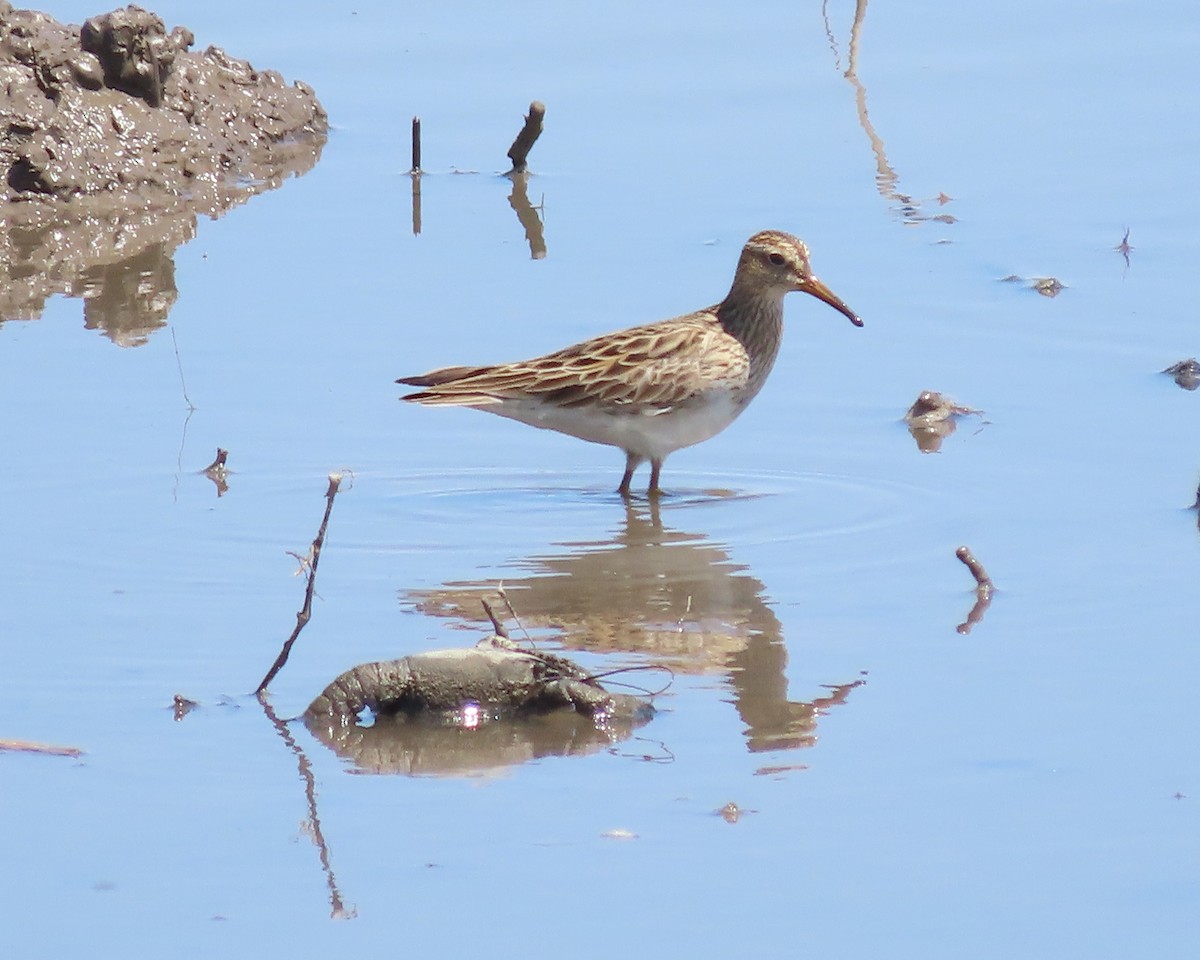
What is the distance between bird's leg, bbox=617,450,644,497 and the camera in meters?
9.09

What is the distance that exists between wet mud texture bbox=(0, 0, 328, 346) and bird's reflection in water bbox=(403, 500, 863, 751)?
3.94 meters

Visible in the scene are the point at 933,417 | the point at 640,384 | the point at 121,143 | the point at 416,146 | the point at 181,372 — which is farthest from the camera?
the point at 416,146

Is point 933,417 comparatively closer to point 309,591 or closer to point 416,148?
point 309,591

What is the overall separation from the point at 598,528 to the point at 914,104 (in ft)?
19.5

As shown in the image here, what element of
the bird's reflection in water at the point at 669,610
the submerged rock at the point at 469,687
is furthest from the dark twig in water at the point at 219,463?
the submerged rock at the point at 469,687

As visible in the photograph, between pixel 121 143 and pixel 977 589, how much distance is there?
6682mm

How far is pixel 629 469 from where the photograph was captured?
29.9 ft

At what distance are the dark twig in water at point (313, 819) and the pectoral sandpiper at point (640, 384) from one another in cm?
281

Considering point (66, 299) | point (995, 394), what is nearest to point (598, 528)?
point (995, 394)

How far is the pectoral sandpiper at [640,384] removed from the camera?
8914mm

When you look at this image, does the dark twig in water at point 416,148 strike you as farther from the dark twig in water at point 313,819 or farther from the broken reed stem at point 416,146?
the dark twig in water at point 313,819

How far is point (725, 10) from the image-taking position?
51.2ft

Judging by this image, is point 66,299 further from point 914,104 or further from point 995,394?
point 914,104

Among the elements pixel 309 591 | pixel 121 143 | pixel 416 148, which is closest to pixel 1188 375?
pixel 309 591
